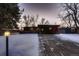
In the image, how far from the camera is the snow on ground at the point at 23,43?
66.6 inches

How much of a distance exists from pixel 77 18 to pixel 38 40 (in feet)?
1.82

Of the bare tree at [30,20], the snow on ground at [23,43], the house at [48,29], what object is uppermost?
the bare tree at [30,20]

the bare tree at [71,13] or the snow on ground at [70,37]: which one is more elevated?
the bare tree at [71,13]

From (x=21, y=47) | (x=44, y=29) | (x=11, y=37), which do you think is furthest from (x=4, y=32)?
(x=44, y=29)

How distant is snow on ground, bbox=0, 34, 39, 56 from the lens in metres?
1.69

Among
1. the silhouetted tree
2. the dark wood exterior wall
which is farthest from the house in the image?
the silhouetted tree

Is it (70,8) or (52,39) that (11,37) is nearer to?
(52,39)

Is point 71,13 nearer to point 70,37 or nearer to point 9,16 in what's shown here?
point 70,37

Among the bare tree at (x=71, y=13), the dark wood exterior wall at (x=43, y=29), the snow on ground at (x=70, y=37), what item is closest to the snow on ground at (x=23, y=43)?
the dark wood exterior wall at (x=43, y=29)

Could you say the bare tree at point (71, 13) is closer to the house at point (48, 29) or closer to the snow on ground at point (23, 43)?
the house at point (48, 29)

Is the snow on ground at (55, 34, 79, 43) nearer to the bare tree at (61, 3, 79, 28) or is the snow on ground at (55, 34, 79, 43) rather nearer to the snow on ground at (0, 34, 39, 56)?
the bare tree at (61, 3, 79, 28)

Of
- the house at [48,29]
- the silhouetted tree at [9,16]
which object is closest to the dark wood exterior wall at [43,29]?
the house at [48,29]

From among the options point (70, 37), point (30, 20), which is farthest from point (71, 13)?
point (30, 20)

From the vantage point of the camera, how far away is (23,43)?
1690 mm
